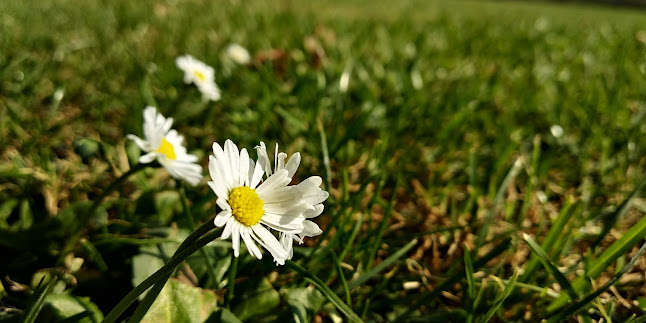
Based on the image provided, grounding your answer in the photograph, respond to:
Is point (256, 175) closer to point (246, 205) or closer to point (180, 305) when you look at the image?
point (246, 205)

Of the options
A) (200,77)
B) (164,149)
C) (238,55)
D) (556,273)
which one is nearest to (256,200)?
(164,149)

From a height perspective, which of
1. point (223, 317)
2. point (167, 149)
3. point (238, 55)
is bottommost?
point (238, 55)

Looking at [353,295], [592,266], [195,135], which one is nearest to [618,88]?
[592,266]

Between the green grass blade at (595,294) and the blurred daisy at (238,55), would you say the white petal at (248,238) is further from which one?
the blurred daisy at (238,55)

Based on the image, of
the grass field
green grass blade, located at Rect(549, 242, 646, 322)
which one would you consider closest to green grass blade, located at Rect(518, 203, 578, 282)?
the grass field

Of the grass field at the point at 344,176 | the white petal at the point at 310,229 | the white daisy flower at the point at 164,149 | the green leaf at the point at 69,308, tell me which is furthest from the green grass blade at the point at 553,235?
the green leaf at the point at 69,308
